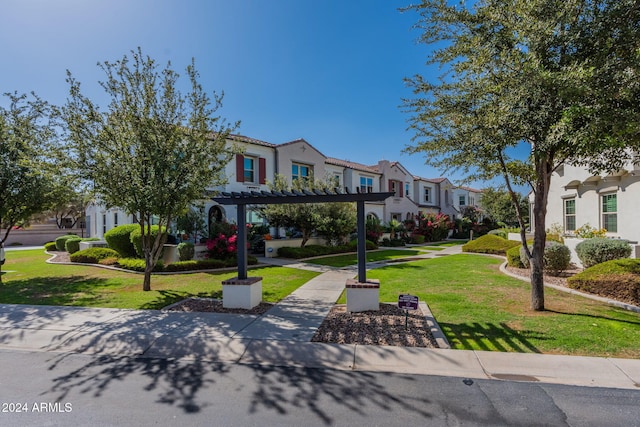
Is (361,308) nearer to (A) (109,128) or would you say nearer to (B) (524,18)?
(B) (524,18)

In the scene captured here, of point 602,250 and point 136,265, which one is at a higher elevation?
point 602,250

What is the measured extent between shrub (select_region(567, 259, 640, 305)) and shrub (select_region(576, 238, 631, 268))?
2.55 metres

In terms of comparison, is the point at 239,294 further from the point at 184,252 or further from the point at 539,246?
the point at 184,252

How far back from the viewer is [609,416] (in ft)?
11.9

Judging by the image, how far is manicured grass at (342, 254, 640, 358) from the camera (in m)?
5.42

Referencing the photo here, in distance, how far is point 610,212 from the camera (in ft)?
45.0

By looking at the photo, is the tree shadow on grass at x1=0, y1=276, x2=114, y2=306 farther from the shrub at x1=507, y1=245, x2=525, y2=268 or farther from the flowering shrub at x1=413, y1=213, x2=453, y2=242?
the flowering shrub at x1=413, y1=213, x2=453, y2=242

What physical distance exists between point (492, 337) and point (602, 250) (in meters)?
8.28

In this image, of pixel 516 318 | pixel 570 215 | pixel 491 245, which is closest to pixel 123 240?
pixel 516 318

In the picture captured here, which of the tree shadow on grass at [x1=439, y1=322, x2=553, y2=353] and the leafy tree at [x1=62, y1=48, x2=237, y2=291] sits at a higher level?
the leafy tree at [x1=62, y1=48, x2=237, y2=291]

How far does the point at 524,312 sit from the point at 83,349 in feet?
28.4

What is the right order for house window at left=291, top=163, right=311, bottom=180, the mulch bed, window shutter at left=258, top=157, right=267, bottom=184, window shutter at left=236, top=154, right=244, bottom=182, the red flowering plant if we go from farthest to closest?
house window at left=291, top=163, right=311, bottom=180 → window shutter at left=258, top=157, right=267, bottom=184 → window shutter at left=236, top=154, right=244, bottom=182 → the red flowering plant → the mulch bed

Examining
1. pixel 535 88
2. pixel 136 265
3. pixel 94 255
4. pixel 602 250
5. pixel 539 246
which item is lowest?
pixel 136 265

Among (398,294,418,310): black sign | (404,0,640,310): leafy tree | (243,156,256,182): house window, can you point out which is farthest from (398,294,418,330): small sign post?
(243,156,256,182): house window
